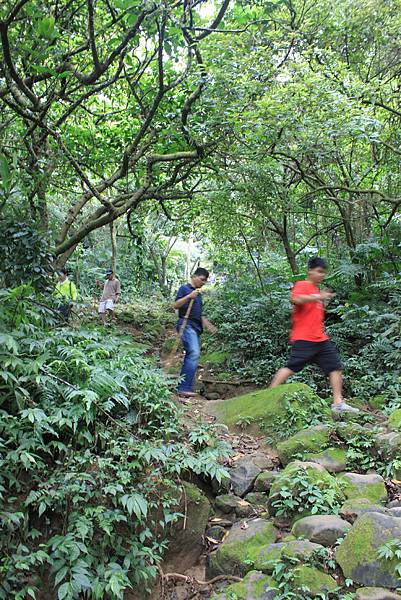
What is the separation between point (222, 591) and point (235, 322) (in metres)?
7.08

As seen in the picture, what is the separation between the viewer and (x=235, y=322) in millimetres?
10180

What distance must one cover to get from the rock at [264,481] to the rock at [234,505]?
194mm

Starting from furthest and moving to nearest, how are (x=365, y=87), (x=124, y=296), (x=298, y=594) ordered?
(x=124, y=296) → (x=365, y=87) → (x=298, y=594)

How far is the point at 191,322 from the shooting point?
6.44 meters

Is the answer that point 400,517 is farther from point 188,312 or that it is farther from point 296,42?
point 296,42

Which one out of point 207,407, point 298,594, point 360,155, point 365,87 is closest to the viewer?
point 298,594

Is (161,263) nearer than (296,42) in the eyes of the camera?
Result: No

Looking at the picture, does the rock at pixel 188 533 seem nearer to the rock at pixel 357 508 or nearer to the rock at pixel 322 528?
the rock at pixel 322 528

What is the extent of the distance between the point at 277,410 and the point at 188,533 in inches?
74.7

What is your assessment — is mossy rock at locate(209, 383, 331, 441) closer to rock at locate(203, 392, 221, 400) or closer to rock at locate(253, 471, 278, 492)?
rock at locate(253, 471, 278, 492)

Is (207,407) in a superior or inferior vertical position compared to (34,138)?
inferior

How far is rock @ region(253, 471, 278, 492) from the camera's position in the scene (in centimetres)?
442

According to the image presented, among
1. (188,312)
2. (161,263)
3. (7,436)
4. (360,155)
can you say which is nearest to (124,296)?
(161,263)

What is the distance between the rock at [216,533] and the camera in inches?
165
